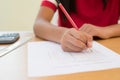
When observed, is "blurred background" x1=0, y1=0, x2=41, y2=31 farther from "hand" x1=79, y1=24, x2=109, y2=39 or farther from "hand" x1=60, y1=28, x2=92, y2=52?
"hand" x1=60, y1=28, x2=92, y2=52

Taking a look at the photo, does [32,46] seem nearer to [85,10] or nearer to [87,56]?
[87,56]

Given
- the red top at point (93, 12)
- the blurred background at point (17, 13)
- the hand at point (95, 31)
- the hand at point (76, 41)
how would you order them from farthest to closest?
1. the blurred background at point (17, 13)
2. the red top at point (93, 12)
3. the hand at point (95, 31)
4. the hand at point (76, 41)

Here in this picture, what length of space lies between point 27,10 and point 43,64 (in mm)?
1463

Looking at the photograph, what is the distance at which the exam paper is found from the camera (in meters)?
0.47

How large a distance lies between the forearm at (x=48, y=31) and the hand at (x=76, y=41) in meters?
0.10

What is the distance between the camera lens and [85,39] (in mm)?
592

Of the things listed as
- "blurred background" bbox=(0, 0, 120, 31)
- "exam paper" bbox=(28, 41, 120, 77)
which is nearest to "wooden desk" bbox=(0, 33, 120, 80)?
"exam paper" bbox=(28, 41, 120, 77)

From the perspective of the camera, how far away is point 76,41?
0.60m

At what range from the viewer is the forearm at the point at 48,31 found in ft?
2.44

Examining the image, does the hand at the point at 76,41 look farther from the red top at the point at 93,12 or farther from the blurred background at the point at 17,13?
the blurred background at the point at 17,13

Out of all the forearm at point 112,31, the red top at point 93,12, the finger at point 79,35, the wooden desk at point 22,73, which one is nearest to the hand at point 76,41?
the finger at point 79,35

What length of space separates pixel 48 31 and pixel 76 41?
0.81 ft

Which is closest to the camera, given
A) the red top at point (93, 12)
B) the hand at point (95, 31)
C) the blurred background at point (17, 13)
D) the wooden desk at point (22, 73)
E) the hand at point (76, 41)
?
the wooden desk at point (22, 73)

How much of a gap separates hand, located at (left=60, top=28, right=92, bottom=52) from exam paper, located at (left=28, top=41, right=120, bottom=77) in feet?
0.05
